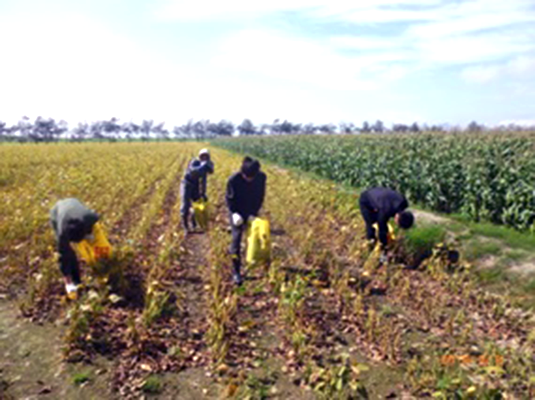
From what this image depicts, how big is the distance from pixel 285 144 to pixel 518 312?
25831 millimetres

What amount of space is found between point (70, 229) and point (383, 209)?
462cm

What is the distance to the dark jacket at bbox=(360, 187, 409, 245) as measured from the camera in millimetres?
7184

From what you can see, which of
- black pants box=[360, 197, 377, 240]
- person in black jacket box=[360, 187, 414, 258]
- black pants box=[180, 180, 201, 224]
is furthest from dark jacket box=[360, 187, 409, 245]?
black pants box=[180, 180, 201, 224]

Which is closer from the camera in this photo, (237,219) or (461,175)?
(237,219)

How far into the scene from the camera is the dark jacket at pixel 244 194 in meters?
6.73

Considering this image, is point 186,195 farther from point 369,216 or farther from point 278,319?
point 278,319

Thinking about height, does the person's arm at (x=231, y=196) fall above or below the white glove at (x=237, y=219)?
above

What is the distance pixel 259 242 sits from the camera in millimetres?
6652

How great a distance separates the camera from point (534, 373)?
15.4 feet

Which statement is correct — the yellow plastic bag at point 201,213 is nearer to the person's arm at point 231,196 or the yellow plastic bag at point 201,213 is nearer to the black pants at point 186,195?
the black pants at point 186,195

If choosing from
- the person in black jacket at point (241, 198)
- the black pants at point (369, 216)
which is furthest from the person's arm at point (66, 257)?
the black pants at point (369, 216)

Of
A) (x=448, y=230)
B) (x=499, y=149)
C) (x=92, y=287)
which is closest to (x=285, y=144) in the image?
(x=499, y=149)

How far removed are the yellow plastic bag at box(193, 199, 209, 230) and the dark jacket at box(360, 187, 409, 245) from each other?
13.2 feet

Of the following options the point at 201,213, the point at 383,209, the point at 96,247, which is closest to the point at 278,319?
the point at 383,209
